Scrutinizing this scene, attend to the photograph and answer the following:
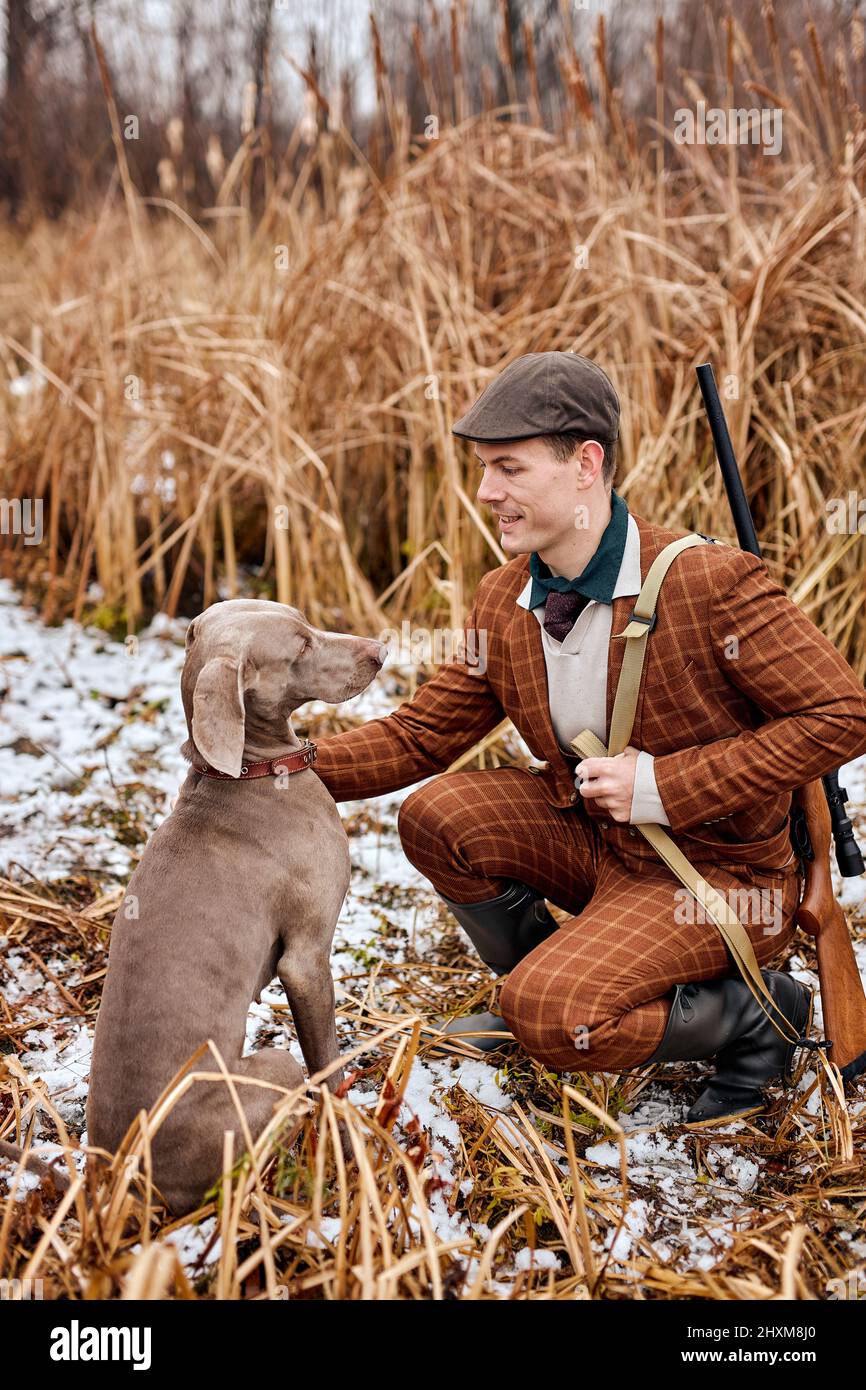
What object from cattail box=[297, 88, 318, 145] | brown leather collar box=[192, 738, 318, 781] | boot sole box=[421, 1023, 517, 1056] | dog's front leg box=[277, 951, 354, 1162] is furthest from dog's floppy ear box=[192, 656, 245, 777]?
cattail box=[297, 88, 318, 145]

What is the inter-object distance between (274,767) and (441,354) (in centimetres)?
269

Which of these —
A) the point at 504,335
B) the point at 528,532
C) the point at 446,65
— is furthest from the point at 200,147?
the point at 528,532

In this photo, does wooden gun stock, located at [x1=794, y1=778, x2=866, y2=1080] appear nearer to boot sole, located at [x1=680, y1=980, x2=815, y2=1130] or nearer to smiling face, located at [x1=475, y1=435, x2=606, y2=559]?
boot sole, located at [x1=680, y1=980, x2=815, y2=1130]

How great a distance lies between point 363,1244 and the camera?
1780mm

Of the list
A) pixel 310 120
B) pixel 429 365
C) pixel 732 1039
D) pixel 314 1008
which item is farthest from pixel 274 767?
pixel 310 120

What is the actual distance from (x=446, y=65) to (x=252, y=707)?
507 cm

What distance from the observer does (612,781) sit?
7.95 feet

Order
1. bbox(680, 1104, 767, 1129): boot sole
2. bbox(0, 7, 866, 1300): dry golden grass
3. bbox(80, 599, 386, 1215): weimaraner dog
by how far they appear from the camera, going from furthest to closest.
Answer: bbox(0, 7, 866, 1300): dry golden grass < bbox(680, 1104, 767, 1129): boot sole < bbox(80, 599, 386, 1215): weimaraner dog

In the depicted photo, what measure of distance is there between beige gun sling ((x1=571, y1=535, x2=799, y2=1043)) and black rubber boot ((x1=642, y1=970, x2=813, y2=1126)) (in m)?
0.06

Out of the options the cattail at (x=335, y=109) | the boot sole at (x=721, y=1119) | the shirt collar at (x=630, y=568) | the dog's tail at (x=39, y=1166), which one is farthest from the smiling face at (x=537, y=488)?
the cattail at (x=335, y=109)

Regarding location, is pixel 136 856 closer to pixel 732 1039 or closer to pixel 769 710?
pixel 732 1039

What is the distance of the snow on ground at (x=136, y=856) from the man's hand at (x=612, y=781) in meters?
0.70

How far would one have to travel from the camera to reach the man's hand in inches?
95.4
